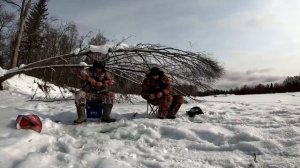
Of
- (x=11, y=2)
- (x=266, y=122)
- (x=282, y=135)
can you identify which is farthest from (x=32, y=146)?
(x=11, y=2)

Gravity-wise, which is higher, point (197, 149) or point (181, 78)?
point (181, 78)

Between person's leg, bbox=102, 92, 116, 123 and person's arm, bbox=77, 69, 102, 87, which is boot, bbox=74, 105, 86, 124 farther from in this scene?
person's arm, bbox=77, 69, 102, 87

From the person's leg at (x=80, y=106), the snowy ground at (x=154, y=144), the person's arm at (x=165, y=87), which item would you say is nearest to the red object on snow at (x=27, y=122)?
the snowy ground at (x=154, y=144)

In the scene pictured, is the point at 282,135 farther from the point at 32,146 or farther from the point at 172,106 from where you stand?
the point at 32,146

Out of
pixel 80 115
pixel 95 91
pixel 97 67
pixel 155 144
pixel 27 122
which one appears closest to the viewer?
pixel 155 144

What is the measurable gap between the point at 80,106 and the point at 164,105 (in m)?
1.57

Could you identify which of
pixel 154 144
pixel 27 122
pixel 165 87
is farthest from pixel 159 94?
pixel 27 122

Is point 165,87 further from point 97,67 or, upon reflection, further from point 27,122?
point 27,122

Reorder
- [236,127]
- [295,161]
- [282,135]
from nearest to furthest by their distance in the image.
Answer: [295,161], [282,135], [236,127]

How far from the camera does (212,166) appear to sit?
4.26 meters

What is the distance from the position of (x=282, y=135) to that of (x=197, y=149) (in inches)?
49.9

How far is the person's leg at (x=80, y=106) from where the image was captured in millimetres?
6800

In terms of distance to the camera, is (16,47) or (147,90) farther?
(16,47)

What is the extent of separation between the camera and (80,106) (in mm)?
6855
